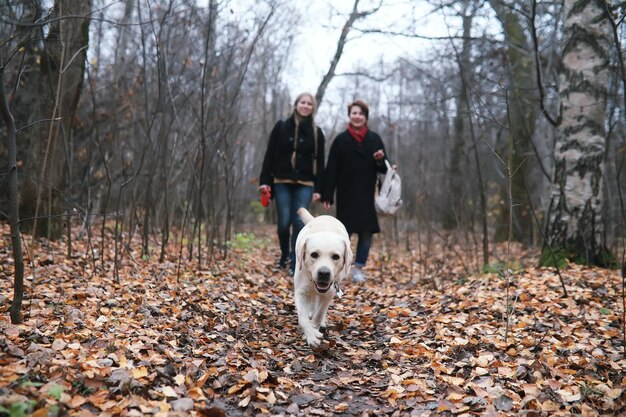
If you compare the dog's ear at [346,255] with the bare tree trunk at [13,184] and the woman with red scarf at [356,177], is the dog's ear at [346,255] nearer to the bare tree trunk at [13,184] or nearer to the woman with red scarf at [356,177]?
the woman with red scarf at [356,177]

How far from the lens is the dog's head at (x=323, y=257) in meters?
3.72

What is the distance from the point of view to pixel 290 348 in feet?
12.0

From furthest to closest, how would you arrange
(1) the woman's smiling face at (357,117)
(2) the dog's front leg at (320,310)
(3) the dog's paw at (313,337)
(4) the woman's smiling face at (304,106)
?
1. (1) the woman's smiling face at (357,117)
2. (4) the woman's smiling face at (304,106)
3. (2) the dog's front leg at (320,310)
4. (3) the dog's paw at (313,337)

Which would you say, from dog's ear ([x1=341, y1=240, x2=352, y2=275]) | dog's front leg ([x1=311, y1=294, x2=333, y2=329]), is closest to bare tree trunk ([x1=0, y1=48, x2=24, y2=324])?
dog's front leg ([x1=311, y1=294, x2=333, y2=329])

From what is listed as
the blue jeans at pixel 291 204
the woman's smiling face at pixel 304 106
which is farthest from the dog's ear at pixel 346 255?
the woman's smiling face at pixel 304 106

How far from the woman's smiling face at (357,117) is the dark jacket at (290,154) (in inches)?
17.4

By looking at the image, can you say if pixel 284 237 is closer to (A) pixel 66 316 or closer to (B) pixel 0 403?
(A) pixel 66 316

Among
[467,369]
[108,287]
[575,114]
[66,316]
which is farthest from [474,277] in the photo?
[66,316]

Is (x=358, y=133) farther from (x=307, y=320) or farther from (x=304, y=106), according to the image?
(x=307, y=320)

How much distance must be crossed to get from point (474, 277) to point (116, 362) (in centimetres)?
417

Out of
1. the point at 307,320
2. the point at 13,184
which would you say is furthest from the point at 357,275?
the point at 13,184

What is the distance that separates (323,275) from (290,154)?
260cm

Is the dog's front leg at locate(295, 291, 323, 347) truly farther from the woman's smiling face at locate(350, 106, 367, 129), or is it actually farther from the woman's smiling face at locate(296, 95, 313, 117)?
the woman's smiling face at locate(350, 106, 367, 129)

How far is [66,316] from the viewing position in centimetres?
317
